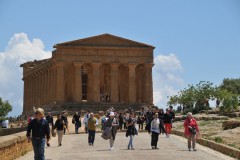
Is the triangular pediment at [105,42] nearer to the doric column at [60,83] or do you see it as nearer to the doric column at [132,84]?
the doric column at [132,84]

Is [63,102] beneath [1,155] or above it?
above

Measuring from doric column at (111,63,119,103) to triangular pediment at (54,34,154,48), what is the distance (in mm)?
2729

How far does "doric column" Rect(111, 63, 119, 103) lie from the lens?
87.6m

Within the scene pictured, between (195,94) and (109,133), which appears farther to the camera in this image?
(195,94)

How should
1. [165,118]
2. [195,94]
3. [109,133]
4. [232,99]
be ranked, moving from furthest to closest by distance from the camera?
[195,94]
[232,99]
[165,118]
[109,133]

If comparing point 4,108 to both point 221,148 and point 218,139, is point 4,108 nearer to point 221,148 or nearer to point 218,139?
point 218,139

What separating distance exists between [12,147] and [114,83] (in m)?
60.6

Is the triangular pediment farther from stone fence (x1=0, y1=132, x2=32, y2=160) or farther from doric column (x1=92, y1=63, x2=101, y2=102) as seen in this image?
stone fence (x1=0, y1=132, x2=32, y2=160)

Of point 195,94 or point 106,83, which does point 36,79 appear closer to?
point 106,83

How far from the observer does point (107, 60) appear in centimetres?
8769

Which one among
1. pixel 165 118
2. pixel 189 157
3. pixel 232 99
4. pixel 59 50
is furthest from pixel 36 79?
pixel 189 157

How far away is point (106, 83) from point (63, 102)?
1273 cm

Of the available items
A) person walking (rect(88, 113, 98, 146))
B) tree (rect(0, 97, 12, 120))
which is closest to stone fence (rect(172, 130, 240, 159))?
person walking (rect(88, 113, 98, 146))

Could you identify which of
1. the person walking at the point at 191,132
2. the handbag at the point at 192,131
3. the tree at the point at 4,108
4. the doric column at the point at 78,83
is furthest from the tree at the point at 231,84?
the handbag at the point at 192,131
